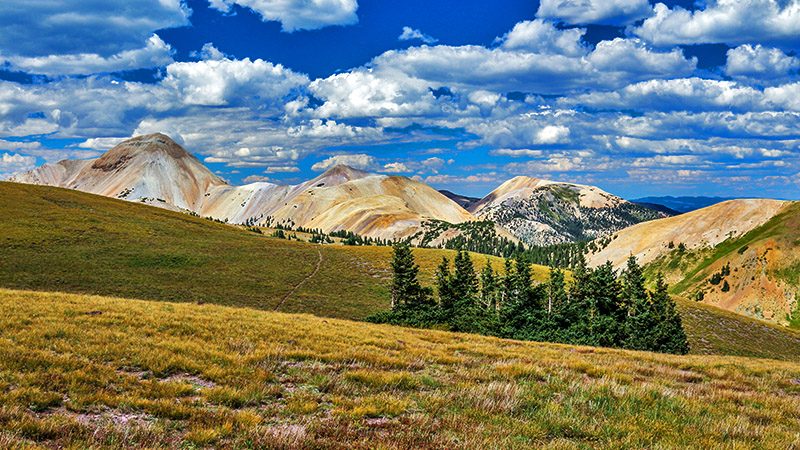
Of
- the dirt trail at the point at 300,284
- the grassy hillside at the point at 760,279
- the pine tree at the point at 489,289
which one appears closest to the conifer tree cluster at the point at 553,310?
the pine tree at the point at 489,289

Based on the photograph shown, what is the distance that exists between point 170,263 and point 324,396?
84454 millimetres

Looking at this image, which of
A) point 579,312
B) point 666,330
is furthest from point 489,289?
point 666,330

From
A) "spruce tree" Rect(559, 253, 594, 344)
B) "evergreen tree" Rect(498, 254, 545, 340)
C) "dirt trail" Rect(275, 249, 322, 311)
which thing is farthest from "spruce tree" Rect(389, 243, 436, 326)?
"spruce tree" Rect(559, 253, 594, 344)

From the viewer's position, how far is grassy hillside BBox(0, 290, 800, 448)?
915cm

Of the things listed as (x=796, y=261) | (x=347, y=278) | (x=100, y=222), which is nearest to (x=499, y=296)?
(x=347, y=278)

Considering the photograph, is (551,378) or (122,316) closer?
(551,378)

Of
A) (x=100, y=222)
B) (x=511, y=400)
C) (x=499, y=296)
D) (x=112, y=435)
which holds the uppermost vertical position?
(x=100, y=222)

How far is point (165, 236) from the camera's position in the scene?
11112 cm

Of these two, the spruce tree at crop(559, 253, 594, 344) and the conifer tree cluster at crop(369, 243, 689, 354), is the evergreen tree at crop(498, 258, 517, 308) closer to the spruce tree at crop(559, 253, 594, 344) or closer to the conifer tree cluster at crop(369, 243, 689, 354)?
the conifer tree cluster at crop(369, 243, 689, 354)

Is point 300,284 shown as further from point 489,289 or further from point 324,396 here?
point 324,396

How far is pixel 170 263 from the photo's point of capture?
86.4 m

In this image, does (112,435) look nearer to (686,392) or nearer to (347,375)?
(347,375)

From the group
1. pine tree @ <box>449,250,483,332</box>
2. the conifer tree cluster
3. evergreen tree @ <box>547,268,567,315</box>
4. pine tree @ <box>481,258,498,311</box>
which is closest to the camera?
pine tree @ <box>449,250,483,332</box>

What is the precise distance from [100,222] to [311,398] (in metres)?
122
